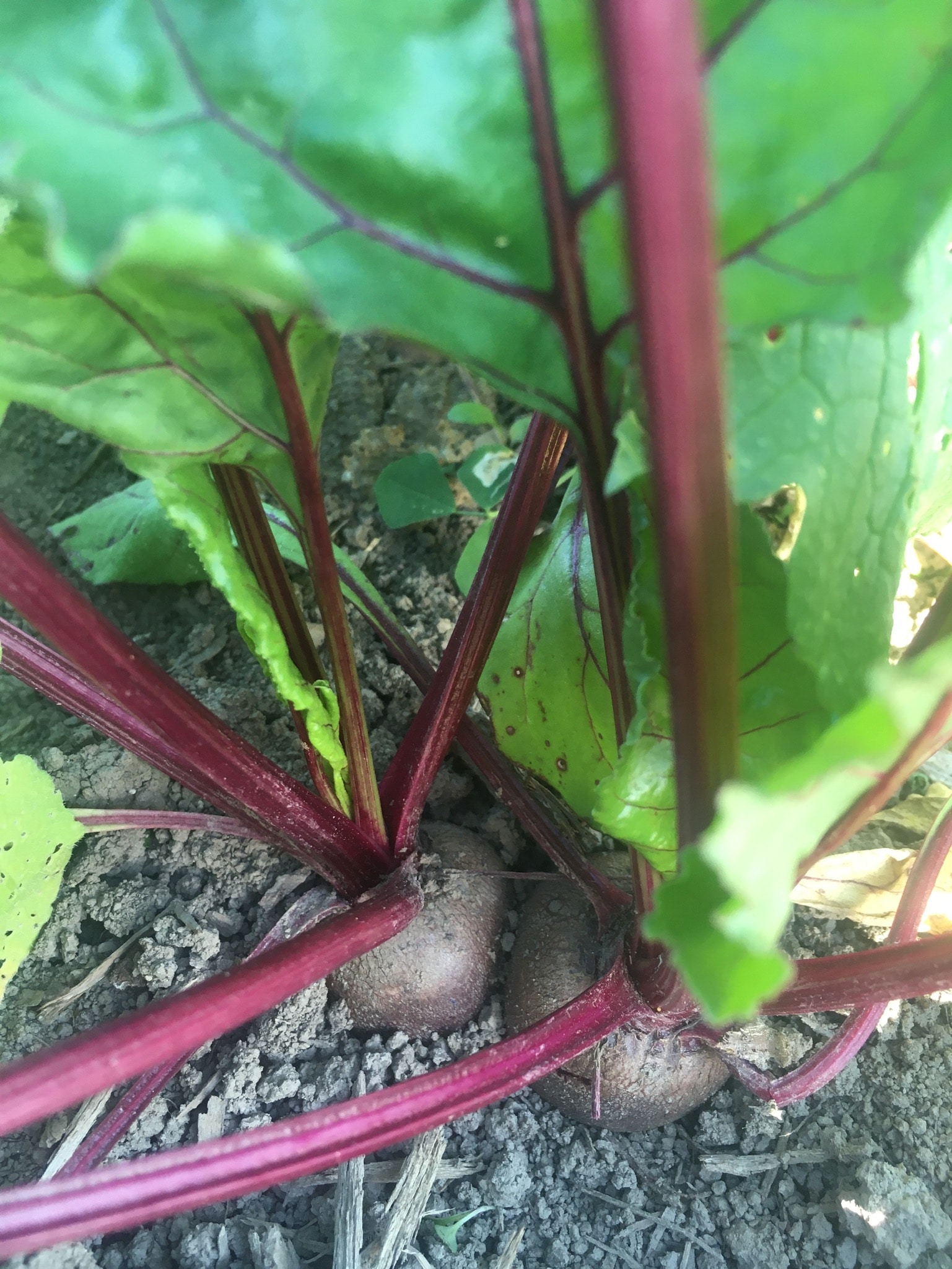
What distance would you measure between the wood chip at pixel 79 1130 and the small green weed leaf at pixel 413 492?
2.94 feet

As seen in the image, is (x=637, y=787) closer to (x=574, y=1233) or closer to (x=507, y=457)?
(x=574, y=1233)

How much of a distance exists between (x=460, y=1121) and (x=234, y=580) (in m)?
0.77

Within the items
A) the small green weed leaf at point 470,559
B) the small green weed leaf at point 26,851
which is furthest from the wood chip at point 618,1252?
the small green weed leaf at point 470,559

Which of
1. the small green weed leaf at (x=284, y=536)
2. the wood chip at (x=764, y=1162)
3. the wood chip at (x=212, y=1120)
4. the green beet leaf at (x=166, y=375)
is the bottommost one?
the wood chip at (x=764, y=1162)

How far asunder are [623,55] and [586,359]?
0.24m

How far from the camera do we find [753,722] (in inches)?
28.2

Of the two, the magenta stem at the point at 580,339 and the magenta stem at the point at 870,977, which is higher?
the magenta stem at the point at 580,339

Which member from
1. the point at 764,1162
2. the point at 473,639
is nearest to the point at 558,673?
the point at 473,639

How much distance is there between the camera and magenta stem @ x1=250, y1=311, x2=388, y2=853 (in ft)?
2.31

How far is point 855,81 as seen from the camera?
1.41 feet

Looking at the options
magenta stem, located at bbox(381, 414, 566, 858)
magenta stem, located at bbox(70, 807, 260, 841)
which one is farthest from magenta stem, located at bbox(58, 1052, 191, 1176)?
magenta stem, located at bbox(381, 414, 566, 858)

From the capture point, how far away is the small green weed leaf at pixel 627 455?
1.53 ft

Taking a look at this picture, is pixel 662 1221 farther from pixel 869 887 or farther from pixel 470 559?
pixel 470 559

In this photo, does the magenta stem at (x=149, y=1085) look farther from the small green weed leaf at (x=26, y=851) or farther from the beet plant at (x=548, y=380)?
the small green weed leaf at (x=26, y=851)
